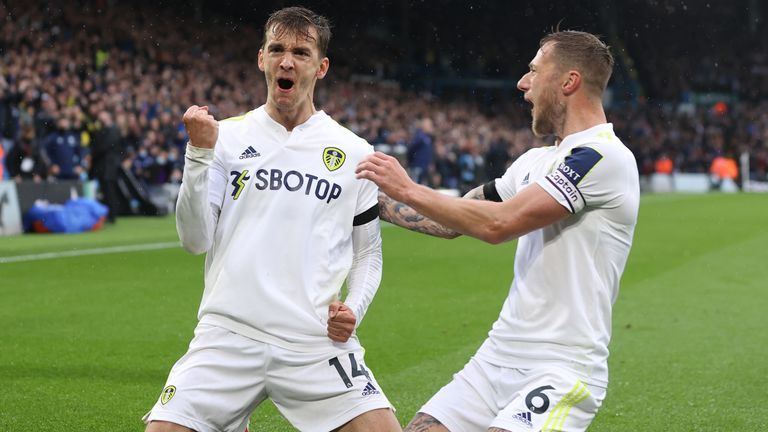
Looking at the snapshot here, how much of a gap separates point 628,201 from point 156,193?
1870cm

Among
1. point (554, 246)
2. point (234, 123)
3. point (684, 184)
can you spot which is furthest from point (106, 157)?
point (684, 184)

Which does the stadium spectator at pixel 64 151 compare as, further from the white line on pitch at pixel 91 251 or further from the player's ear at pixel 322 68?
the player's ear at pixel 322 68

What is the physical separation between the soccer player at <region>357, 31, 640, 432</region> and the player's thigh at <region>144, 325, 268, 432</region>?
0.64m

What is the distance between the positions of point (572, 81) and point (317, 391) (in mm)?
1459

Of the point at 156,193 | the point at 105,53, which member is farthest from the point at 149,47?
the point at 156,193

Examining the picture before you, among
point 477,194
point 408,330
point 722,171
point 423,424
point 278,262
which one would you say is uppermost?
Answer: point 477,194

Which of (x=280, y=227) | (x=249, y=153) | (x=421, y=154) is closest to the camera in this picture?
(x=280, y=227)

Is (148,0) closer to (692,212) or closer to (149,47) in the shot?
(149,47)

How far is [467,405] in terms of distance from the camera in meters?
3.95

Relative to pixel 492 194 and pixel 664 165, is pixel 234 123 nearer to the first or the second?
pixel 492 194

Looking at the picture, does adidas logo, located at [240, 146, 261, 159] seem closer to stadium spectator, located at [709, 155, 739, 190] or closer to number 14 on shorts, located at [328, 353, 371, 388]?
number 14 on shorts, located at [328, 353, 371, 388]

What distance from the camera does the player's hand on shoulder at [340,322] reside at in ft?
12.5

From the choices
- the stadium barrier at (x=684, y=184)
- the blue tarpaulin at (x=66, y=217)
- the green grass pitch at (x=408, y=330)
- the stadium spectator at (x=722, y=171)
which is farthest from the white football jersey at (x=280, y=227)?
the stadium spectator at (x=722, y=171)

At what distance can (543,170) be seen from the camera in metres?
3.96
